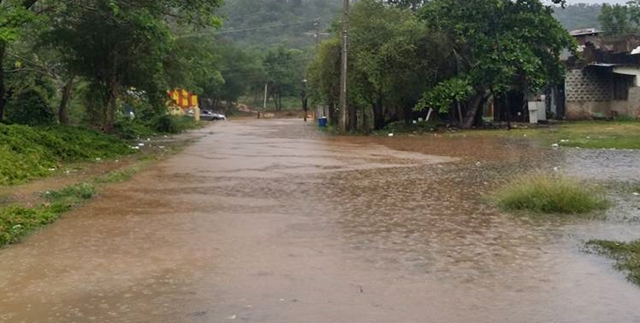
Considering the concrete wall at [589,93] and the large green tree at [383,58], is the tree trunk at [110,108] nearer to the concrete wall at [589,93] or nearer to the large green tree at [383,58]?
the large green tree at [383,58]

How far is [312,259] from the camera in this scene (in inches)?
326

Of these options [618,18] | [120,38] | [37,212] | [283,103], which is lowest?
[37,212]

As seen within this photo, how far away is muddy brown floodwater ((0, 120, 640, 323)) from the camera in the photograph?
635 cm

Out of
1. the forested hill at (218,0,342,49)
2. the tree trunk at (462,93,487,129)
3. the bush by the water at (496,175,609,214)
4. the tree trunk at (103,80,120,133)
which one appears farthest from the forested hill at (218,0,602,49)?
the bush by the water at (496,175,609,214)

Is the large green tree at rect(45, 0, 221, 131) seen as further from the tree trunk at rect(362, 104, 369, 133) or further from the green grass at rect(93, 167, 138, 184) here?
the tree trunk at rect(362, 104, 369, 133)

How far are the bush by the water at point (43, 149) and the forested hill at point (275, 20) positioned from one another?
83.6 m

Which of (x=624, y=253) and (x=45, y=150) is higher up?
(x=45, y=150)

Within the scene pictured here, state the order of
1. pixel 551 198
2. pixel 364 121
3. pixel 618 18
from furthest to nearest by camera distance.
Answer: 1. pixel 618 18
2. pixel 364 121
3. pixel 551 198

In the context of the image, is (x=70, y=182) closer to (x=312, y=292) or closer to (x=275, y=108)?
(x=312, y=292)

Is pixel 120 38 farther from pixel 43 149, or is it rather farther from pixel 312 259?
pixel 312 259

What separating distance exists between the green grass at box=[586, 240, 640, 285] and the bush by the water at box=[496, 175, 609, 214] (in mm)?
2066

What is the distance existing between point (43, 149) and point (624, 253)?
15603mm

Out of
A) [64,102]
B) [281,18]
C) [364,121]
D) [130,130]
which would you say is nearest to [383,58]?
[364,121]

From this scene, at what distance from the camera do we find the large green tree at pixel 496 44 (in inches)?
1293
